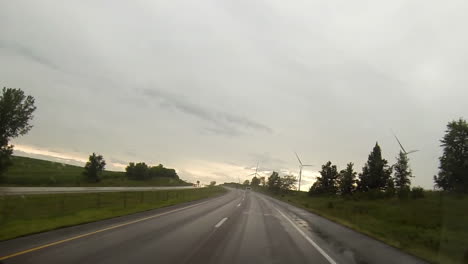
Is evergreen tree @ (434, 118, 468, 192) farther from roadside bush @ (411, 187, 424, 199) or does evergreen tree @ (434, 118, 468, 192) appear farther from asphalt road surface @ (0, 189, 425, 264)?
asphalt road surface @ (0, 189, 425, 264)

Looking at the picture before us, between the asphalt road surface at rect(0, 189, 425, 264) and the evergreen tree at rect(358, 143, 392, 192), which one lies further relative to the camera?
the evergreen tree at rect(358, 143, 392, 192)

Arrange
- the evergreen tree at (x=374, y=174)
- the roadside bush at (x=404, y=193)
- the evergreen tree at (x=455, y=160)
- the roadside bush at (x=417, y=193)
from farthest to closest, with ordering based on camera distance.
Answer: the evergreen tree at (x=374, y=174) < the evergreen tree at (x=455, y=160) < the roadside bush at (x=417, y=193) < the roadside bush at (x=404, y=193)

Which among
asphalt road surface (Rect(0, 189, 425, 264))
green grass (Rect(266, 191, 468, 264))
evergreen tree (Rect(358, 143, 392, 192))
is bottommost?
asphalt road surface (Rect(0, 189, 425, 264))

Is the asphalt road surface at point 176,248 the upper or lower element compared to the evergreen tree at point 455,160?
lower

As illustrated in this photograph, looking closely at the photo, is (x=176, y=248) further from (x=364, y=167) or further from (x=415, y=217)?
(x=364, y=167)

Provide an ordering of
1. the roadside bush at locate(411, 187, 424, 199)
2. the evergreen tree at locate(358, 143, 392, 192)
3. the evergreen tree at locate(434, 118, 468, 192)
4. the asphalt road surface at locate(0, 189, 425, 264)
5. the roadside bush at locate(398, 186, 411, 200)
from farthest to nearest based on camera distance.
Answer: the evergreen tree at locate(358, 143, 392, 192), the evergreen tree at locate(434, 118, 468, 192), the roadside bush at locate(411, 187, 424, 199), the roadside bush at locate(398, 186, 411, 200), the asphalt road surface at locate(0, 189, 425, 264)

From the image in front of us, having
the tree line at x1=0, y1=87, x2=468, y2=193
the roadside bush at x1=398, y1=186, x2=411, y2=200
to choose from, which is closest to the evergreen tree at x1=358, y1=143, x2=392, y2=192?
the tree line at x1=0, y1=87, x2=468, y2=193

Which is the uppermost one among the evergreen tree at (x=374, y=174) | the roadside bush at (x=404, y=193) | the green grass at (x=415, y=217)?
the evergreen tree at (x=374, y=174)

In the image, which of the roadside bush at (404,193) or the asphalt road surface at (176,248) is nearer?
the asphalt road surface at (176,248)

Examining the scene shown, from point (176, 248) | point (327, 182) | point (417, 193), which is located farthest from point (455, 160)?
point (176, 248)

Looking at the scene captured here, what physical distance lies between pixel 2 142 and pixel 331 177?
6608 centimetres

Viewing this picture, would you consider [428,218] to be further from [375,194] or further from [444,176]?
[444,176]

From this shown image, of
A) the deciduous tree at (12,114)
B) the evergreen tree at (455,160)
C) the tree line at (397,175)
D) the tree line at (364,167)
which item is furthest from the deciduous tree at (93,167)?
the evergreen tree at (455,160)

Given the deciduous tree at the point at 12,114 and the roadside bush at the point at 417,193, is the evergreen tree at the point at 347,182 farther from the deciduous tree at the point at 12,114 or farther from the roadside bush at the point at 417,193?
the deciduous tree at the point at 12,114
